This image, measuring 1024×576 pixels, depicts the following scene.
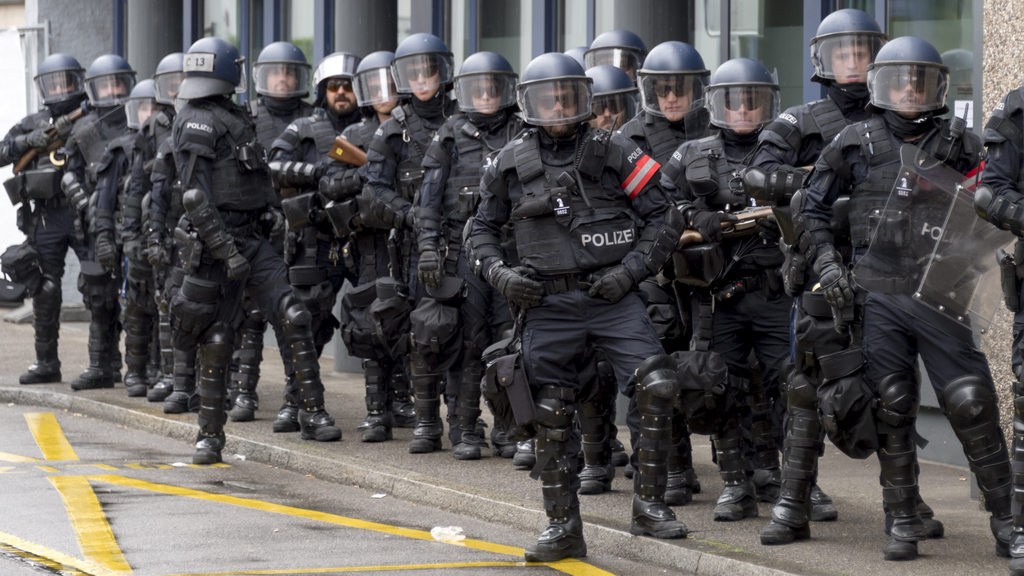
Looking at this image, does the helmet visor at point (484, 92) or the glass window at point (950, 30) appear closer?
the helmet visor at point (484, 92)

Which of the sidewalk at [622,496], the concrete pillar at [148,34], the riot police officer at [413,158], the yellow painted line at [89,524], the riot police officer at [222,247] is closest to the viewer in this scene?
the sidewalk at [622,496]

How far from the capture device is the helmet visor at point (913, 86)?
5539mm

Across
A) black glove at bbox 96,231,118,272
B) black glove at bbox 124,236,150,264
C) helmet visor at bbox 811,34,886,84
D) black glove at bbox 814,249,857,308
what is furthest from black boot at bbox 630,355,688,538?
black glove at bbox 96,231,118,272

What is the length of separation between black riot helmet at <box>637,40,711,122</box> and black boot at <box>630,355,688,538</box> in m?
1.67

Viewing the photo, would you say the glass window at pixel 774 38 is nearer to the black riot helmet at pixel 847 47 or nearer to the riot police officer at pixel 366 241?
the riot police officer at pixel 366 241

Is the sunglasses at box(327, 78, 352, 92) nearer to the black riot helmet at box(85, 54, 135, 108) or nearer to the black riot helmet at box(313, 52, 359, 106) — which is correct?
the black riot helmet at box(313, 52, 359, 106)

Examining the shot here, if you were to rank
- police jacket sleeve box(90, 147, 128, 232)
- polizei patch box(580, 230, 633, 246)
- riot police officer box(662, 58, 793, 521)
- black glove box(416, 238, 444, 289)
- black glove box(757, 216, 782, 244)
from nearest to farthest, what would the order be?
polizei patch box(580, 230, 633, 246)
black glove box(757, 216, 782, 244)
riot police officer box(662, 58, 793, 521)
black glove box(416, 238, 444, 289)
police jacket sleeve box(90, 147, 128, 232)

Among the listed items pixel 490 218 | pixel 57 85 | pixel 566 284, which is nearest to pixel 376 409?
pixel 490 218

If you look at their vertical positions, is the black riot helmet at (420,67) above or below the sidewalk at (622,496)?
above

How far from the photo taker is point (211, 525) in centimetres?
659

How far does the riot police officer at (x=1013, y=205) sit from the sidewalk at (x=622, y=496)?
316 mm

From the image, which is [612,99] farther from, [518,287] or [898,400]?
[898,400]

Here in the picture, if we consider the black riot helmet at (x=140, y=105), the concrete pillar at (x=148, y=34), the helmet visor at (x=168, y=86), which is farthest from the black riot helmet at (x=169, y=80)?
the concrete pillar at (x=148, y=34)

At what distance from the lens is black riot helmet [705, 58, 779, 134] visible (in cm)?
659
